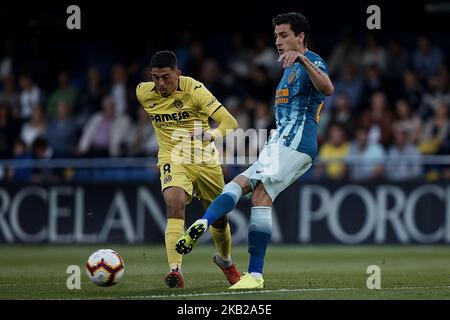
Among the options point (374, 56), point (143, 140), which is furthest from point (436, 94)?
point (143, 140)

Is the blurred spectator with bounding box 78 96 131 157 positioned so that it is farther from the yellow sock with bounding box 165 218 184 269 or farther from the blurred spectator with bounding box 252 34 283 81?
the yellow sock with bounding box 165 218 184 269

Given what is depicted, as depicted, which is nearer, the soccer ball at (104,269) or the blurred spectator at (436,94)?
the soccer ball at (104,269)

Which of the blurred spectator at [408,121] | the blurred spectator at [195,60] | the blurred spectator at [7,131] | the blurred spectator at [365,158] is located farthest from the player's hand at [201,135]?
the blurred spectator at [7,131]

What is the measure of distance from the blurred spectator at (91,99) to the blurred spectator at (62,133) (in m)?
0.47

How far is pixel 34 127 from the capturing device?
20.1m

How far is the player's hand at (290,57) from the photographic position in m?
8.69

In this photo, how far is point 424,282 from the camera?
10250 mm

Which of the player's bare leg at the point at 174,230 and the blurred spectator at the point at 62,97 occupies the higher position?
the blurred spectator at the point at 62,97

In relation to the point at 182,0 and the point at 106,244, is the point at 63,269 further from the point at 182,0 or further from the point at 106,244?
the point at 182,0

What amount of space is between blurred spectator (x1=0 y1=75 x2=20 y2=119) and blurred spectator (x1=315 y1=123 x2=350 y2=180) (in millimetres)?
6945

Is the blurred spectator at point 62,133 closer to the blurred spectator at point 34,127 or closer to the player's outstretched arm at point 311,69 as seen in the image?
the blurred spectator at point 34,127

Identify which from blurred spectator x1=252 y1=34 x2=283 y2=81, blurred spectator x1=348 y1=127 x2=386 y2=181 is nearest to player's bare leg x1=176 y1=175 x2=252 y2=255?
blurred spectator x1=348 y1=127 x2=386 y2=181

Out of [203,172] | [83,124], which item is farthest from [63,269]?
[83,124]

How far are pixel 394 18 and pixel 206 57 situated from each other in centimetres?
415
